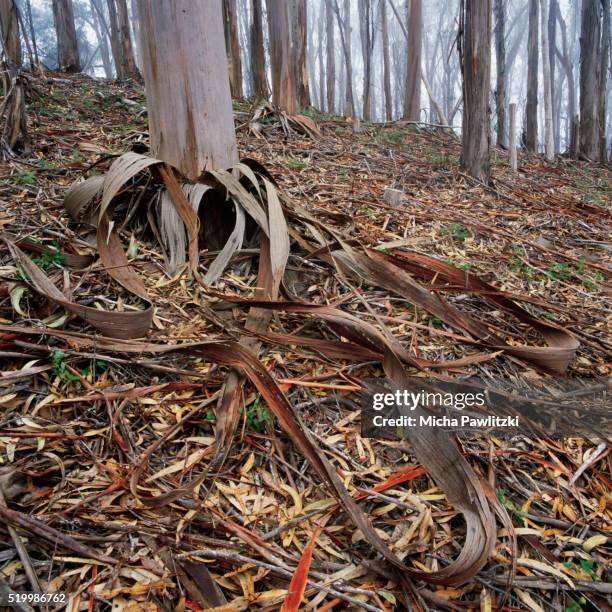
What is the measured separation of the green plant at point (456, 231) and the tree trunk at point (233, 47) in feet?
16.7

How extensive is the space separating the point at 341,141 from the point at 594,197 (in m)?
3.09

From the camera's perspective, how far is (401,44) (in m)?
37.6

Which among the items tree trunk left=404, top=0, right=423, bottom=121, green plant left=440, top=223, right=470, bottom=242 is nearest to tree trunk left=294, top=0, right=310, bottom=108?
tree trunk left=404, top=0, right=423, bottom=121

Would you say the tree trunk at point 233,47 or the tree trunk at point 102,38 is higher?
the tree trunk at point 102,38

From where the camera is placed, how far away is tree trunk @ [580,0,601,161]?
8148mm

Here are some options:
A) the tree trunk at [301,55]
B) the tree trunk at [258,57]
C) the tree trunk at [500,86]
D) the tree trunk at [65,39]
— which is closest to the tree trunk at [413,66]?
the tree trunk at [500,86]

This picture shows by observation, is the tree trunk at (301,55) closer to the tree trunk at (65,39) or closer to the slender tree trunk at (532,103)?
the tree trunk at (65,39)

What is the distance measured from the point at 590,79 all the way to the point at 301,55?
223 inches

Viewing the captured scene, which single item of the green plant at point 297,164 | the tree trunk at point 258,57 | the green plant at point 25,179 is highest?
the tree trunk at point 258,57

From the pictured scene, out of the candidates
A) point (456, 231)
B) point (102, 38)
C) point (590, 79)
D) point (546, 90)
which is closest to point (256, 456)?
point (456, 231)

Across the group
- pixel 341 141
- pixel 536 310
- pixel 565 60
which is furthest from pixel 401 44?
pixel 536 310

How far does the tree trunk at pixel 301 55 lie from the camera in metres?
7.14

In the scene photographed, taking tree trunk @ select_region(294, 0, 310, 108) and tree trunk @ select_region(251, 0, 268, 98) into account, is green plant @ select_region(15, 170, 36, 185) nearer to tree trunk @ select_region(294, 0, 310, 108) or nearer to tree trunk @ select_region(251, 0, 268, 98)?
tree trunk @ select_region(251, 0, 268, 98)

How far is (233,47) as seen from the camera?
22.9 ft
